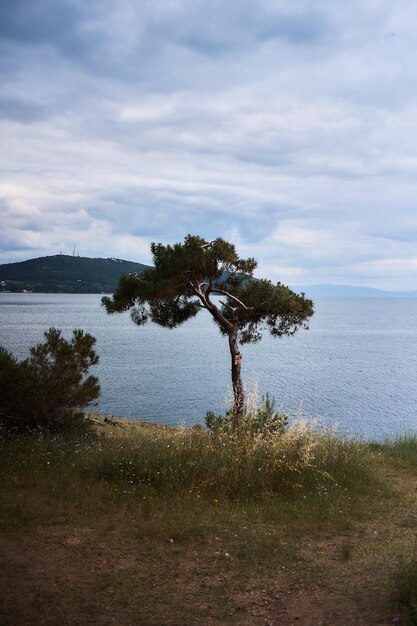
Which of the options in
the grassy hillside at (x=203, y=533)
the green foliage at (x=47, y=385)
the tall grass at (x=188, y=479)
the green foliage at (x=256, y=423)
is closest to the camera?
the grassy hillside at (x=203, y=533)

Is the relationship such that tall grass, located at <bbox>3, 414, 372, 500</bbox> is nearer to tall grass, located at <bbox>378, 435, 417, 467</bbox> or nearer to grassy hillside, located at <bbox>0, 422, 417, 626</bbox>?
grassy hillside, located at <bbox>0, 422, 417, 626</bbox>

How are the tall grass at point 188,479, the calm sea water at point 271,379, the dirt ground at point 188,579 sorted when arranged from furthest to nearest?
the calm sea water at point 271,379 → the tall grass at point 188,479 → the dirt ground at point 188,579

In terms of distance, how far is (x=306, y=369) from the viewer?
5028cm

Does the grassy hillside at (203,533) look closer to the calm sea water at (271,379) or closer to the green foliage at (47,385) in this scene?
the green foliage at (47,385)

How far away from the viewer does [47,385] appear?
1155 cm

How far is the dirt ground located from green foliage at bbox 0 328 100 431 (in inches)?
206

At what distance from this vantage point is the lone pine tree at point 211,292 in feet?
47.6

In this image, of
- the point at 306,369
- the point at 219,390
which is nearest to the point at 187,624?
the point at 219,390

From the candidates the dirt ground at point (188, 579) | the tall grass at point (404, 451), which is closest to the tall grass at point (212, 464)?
the dirt ground at point (188, 579)

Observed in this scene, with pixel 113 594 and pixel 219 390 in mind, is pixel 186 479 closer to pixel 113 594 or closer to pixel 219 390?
pixel 113 594

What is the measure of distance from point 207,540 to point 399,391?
3634 cm

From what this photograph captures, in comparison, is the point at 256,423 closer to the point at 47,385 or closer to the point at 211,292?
the point at 47,385

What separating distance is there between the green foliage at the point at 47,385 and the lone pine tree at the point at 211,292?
9.94 feet

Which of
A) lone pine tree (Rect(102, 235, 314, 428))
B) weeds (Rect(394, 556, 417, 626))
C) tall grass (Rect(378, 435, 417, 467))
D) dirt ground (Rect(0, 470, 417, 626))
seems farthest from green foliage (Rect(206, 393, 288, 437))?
weeds (Rect(394, 556, 417, 626))
